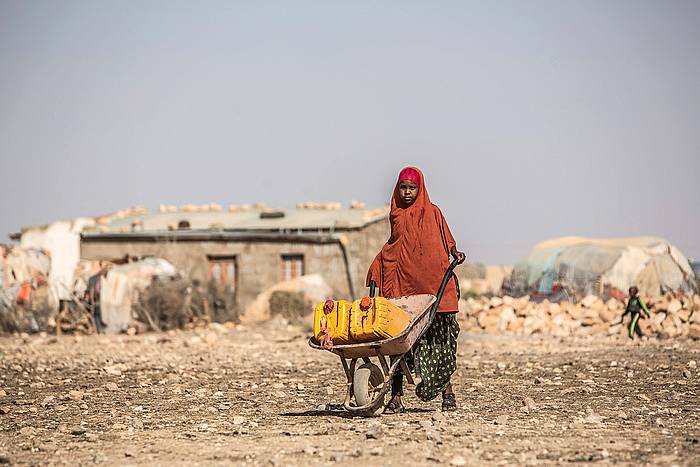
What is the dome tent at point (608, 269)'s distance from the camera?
28.5 metres

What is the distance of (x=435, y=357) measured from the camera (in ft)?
29.1

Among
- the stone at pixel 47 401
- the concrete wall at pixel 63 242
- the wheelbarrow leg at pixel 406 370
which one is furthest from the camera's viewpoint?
the concrete wall at pixel 63 242

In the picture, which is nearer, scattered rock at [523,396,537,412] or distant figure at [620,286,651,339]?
scattered rock at [523,396,537,412]

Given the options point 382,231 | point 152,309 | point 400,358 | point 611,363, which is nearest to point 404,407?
point 400,358

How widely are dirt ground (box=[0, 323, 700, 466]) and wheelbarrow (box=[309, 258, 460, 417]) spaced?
18 cm

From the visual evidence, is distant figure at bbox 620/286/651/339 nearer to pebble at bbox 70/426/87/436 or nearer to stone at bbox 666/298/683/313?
stone at bbox 666/298/683/313

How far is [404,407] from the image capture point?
9.35 meters

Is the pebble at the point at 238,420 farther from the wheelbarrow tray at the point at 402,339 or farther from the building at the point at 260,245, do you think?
the building at the point at 260,245

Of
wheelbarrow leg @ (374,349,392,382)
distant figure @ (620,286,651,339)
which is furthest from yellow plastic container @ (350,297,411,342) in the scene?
distant figure @ (620,286,651,339)

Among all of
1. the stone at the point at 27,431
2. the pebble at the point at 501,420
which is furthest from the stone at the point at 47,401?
the pebble at the point at 501,420

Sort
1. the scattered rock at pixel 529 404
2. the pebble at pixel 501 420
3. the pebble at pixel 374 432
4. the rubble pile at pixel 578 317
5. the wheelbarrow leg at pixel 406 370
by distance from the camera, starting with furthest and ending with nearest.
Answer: the rubble pile at pixel 578 317 < the scattered rock at pixel 529 404 < the wheelbarrow leg at pixel 406 370 < the pebble at pixel 501 420 < the pebble at pixel 374 432

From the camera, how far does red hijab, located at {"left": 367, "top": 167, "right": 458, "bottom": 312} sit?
8.85 metres

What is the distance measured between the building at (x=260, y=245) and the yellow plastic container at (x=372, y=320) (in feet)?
72.6

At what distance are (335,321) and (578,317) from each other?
15.7 meters
